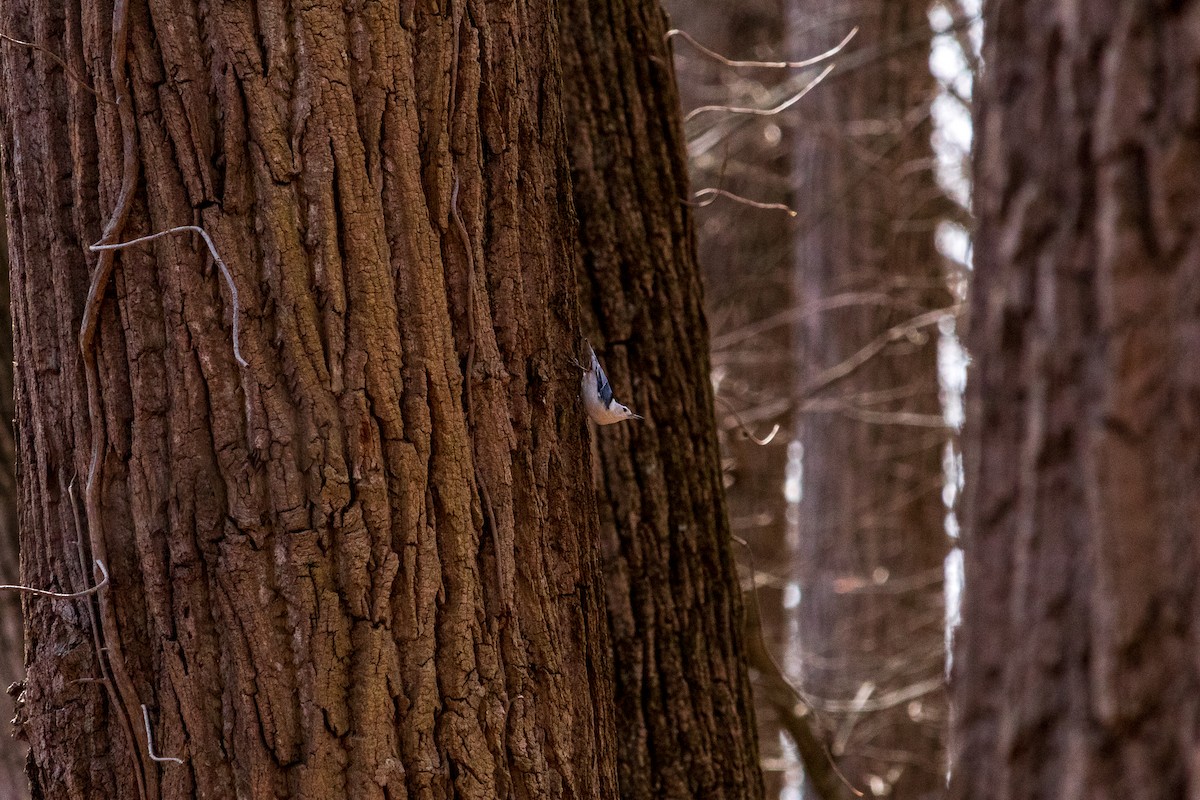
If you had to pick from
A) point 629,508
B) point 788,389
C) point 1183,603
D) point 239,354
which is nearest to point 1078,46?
point 1183,603

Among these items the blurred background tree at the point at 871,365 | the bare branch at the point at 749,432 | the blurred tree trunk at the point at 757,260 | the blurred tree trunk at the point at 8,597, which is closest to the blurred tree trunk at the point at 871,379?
the blurred background tree at the point at 871,365

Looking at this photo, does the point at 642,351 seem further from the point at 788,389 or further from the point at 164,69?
the point at 788,389

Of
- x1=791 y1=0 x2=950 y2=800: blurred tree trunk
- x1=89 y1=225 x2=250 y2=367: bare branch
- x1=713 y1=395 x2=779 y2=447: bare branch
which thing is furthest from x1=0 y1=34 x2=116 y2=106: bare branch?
x1=791 y1=0 x2=950 y2=800: blurred tree trunk

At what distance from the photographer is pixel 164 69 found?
2.00 m

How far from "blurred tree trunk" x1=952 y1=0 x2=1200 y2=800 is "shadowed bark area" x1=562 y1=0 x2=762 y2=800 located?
5.76 ft

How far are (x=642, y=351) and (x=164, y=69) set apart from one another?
1410mm

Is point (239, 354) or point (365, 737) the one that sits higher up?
point (239, 354)

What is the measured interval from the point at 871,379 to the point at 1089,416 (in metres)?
6.59

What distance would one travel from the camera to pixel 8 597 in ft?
11.7

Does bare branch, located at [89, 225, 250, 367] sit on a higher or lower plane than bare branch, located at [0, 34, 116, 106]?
lower

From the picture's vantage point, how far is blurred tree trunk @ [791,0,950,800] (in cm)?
737

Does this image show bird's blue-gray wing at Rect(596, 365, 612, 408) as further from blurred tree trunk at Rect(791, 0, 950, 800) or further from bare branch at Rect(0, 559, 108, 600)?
blurred tree trunk at Rect(791, 0, 950, 800)

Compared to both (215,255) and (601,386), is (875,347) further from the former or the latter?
(215,255)

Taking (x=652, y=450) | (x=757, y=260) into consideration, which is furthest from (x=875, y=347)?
(x=757, y=260)
